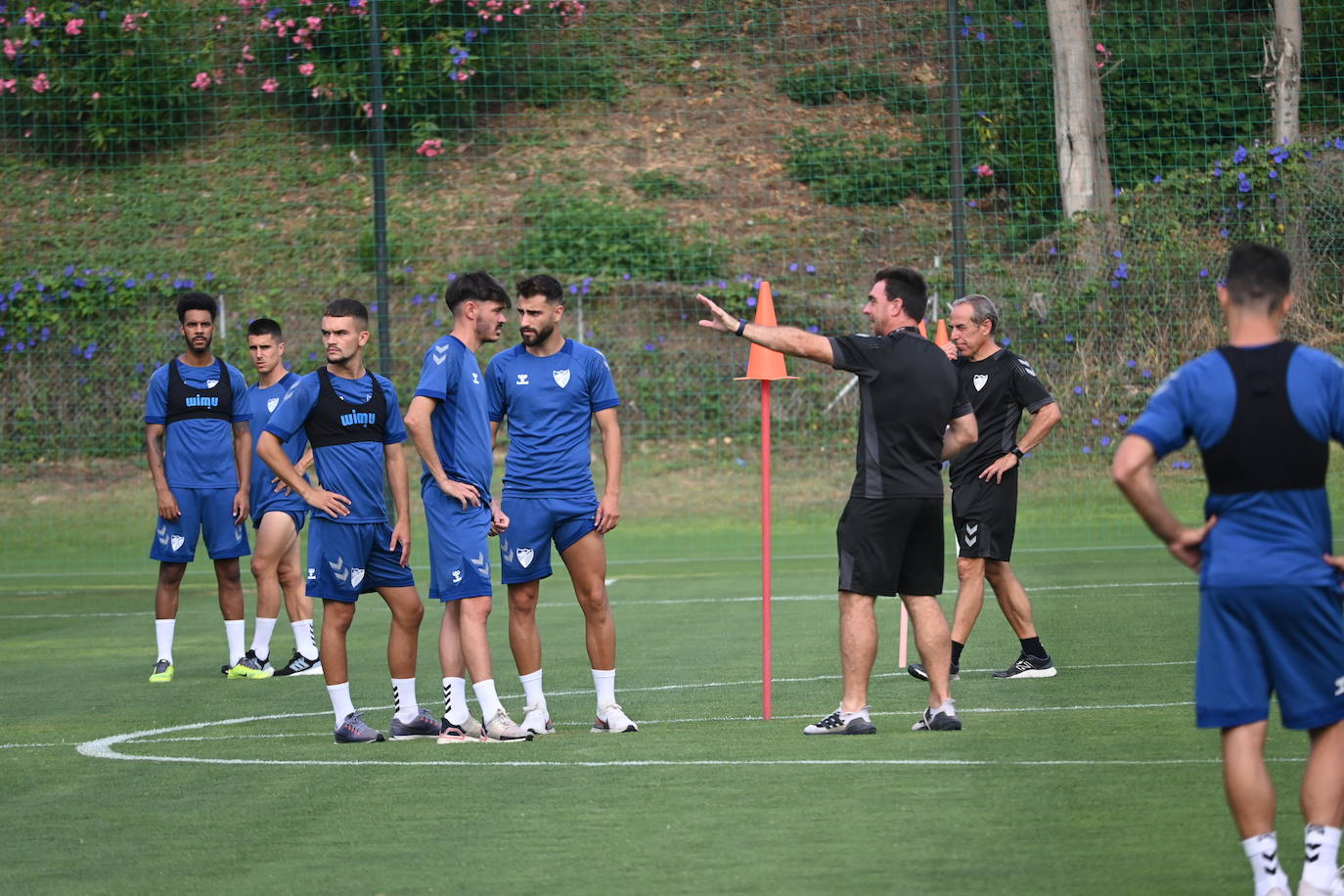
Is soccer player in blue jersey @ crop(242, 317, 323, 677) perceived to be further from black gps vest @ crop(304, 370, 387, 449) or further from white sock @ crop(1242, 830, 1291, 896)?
white sock @ crop(1242, 830, 1291, 896)

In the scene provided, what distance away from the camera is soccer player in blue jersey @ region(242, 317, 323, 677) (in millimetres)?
10539

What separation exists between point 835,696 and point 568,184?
14461mm

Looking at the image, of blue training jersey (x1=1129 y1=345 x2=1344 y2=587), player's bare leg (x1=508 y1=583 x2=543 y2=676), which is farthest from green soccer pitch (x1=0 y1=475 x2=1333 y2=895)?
blue training jersey (x1=1129 y1=345 x2=1344 y2=587)

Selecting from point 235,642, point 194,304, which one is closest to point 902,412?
point 235,642

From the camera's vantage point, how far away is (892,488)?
24.1ft

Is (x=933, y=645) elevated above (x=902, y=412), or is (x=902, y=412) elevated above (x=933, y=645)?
(x=902, y=412)

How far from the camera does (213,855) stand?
220 inches

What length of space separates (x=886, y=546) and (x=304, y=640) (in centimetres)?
467

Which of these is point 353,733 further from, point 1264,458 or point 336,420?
point 1264,458

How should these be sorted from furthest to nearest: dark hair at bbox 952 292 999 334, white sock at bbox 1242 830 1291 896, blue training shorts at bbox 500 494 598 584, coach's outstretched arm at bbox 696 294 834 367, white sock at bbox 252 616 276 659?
1. white sock at bbox 252 616 276 659
2. dark hair at bbox 952 292 999 334
3. blue training shorts at bbox 500 494 598 584
4. coach's outstretched arm at bbox 696 294 834 367
5. white sock at bbox 1242 830 1291 896

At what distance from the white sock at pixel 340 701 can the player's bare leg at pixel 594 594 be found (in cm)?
88

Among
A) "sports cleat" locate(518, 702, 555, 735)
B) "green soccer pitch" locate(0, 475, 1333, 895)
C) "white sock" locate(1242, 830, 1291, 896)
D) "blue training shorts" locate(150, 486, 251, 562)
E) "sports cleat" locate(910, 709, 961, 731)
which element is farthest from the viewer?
"blue training shorts" locate(150, 486, 251, 562)

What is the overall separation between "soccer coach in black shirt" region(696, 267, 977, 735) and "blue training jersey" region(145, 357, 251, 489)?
15.5 ft

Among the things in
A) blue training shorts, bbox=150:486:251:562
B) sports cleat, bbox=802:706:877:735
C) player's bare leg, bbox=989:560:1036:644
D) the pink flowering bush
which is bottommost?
sports cleat, bbox=802:706:877:735
